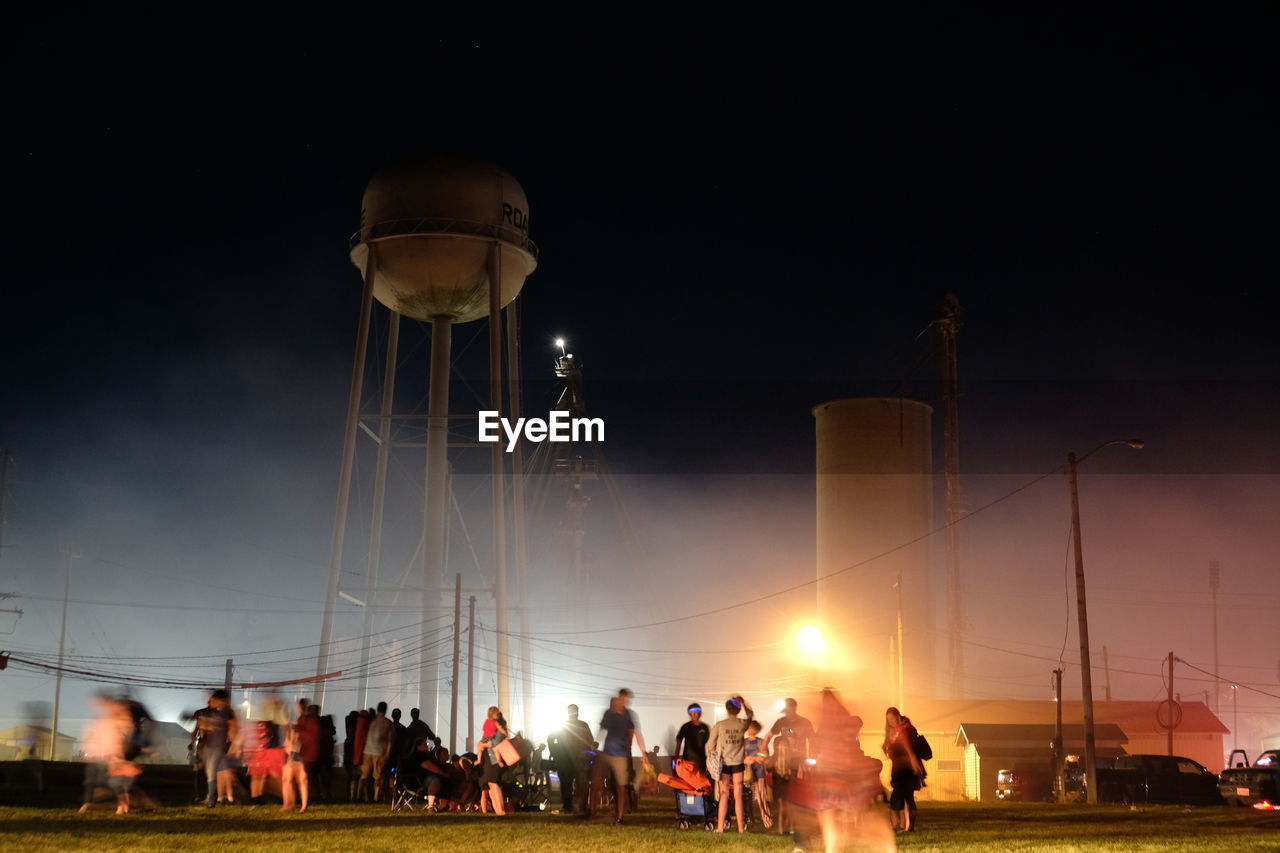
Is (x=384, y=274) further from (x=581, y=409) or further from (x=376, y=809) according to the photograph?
(x=581, y=409)

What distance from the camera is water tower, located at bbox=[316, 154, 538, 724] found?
46312 mm

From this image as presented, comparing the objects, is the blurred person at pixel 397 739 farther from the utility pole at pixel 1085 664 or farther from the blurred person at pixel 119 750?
the utility pole at pixel 1085 664

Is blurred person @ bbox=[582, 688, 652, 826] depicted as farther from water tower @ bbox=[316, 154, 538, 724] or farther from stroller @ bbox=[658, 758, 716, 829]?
water tower @ bbox=[316, 154, 538, 724]

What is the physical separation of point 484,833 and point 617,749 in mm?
3178

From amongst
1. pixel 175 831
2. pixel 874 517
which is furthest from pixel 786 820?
pixel 874 517

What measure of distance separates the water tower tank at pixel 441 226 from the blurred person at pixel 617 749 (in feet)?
93.3

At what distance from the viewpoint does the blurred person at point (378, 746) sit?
977 inches

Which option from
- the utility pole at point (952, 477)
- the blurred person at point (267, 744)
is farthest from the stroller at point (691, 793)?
the utility pole at point (952, 477)

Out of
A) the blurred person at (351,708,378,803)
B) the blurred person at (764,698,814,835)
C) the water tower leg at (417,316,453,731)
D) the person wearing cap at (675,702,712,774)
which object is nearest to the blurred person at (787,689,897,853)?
the blurred person at (764,698,814,835)

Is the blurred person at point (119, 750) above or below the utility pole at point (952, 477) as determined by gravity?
A: below

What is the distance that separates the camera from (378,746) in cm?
2489

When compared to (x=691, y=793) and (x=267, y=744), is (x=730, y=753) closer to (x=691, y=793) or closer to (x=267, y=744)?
(x=691, y=793)

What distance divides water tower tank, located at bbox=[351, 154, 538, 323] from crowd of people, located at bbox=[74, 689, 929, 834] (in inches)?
950

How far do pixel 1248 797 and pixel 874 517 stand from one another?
95.8ft
